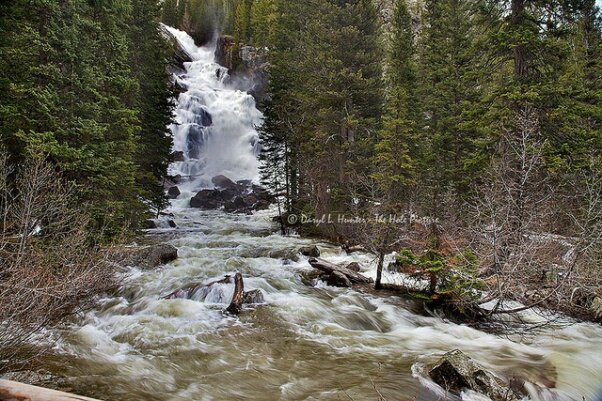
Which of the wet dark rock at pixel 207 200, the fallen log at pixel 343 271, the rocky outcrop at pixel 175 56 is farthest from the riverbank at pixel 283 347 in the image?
the rocky outcrop at pixel 175 56

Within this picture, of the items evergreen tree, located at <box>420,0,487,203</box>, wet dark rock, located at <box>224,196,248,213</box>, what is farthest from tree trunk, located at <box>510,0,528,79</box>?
wet dark rock, located at <box>224,196,248,213</box>

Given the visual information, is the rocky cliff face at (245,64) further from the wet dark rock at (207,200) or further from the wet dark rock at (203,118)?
the wet dark rock at (207,200)

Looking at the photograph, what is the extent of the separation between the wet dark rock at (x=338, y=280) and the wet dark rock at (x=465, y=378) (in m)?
6.03

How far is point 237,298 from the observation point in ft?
33.0

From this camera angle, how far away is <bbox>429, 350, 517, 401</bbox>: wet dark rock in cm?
588

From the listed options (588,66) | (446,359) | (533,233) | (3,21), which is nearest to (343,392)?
(446,359)

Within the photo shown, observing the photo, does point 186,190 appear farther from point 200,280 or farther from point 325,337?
point 325,337

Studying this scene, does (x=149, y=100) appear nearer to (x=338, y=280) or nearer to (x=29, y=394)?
(x=338, y=280)

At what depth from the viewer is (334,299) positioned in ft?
36.1

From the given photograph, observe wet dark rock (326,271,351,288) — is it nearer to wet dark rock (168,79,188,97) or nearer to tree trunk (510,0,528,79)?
tree trunk (510,0,528,79)

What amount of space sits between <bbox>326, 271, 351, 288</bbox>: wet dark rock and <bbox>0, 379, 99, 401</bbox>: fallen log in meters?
9.27

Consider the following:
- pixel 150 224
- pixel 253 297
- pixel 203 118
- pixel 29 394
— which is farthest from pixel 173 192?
pixel 29 394

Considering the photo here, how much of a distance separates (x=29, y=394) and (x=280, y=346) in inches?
190

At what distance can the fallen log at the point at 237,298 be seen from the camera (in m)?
9.75
